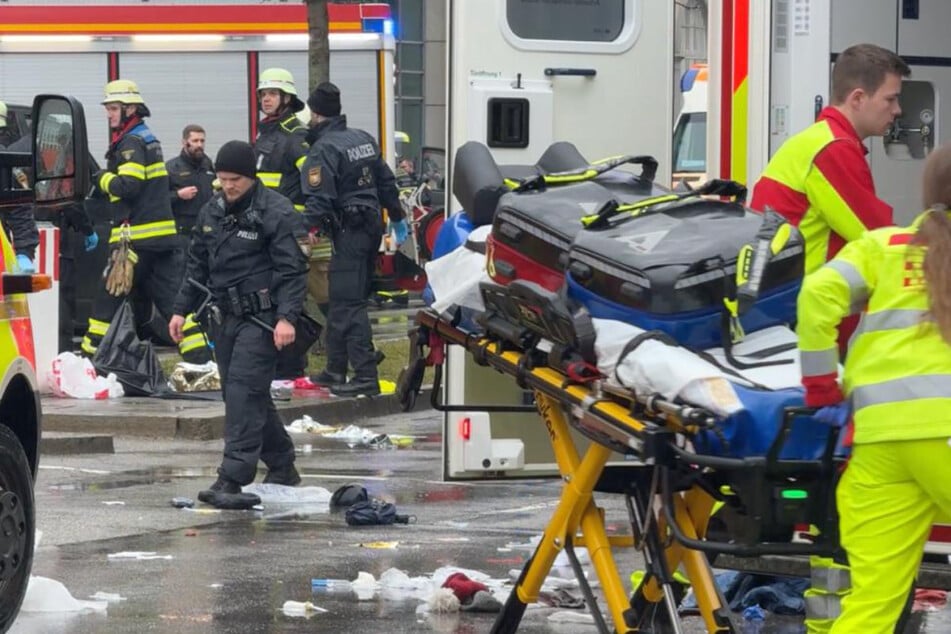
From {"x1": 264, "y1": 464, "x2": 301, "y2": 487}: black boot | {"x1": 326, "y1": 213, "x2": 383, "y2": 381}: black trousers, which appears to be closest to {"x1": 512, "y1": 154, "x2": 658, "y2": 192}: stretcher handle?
{"x1": 264, "y1": 464, "x2": 301, "y2": 487}: black boot

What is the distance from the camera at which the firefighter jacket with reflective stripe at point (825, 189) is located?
21.0ft

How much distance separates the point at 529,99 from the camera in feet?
26.6

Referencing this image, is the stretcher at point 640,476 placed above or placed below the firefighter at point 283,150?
below

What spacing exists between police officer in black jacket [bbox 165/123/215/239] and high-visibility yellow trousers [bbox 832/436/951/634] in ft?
39.1

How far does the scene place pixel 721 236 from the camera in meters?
5.20

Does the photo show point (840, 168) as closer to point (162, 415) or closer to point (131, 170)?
point (162, 415)

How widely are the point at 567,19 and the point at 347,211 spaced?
5.18 m

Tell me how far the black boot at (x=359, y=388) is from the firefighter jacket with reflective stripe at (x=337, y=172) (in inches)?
45.7

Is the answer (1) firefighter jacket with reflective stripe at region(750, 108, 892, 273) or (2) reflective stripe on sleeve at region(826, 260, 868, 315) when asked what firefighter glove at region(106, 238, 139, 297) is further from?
(2) reflective stripe on sleeve at region(826, 260, 868, 315)

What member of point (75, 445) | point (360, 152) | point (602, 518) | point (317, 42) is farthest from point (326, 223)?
point (602, 518)

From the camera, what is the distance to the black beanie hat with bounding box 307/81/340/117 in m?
13.2

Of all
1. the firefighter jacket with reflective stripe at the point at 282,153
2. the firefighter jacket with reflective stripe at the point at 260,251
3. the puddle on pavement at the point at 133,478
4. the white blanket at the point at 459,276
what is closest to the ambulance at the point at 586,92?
the white blanket at the point at 459,276

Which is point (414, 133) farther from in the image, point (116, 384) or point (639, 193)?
point (639, 193)

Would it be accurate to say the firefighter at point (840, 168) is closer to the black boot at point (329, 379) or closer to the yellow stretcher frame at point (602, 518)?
the yellow stretcher frame at point (602, 518)
